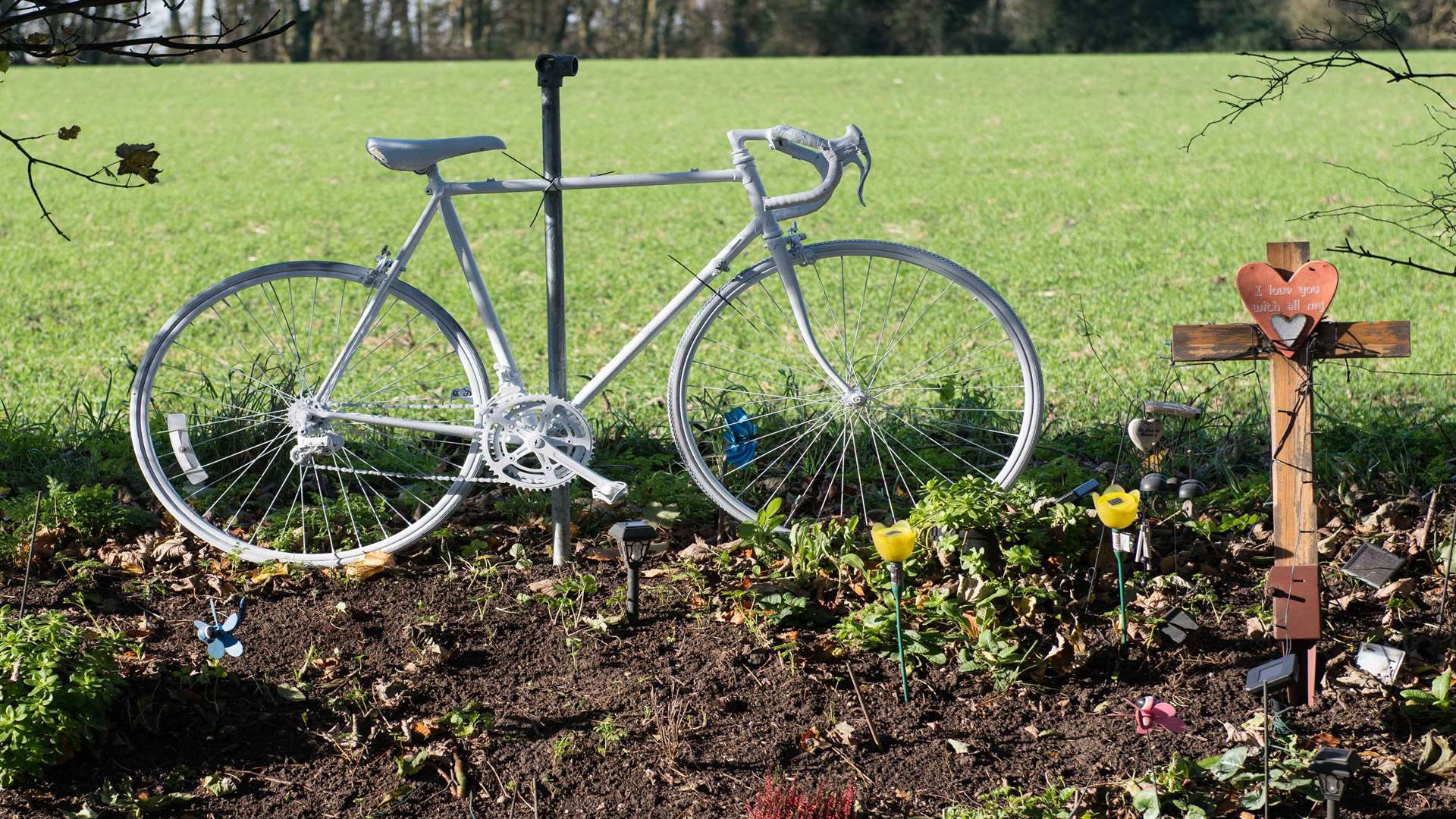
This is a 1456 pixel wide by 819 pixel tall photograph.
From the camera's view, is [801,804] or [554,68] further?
[554,68]

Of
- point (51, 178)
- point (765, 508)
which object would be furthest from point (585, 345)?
point (51, 178)

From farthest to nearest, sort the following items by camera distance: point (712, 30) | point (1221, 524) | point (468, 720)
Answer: point (712, 30) → point (1221, 524) → point (468, 720)

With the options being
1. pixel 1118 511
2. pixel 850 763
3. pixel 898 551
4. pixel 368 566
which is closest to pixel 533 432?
pixel 368 566

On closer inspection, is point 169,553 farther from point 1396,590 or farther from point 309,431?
point 1396,590

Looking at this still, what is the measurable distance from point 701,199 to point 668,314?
29.3 ft

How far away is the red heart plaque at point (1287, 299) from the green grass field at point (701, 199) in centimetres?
207

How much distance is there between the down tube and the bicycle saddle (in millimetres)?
655

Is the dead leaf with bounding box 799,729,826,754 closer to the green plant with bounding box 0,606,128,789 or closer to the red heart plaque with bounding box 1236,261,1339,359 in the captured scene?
the red heart plaque with bounding box 1236,261,1339,359

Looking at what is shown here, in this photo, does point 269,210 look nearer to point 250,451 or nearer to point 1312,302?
point 250,451

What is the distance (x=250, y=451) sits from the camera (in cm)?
456

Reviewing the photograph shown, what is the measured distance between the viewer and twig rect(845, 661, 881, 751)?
2994mm

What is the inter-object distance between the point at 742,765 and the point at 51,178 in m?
13.0

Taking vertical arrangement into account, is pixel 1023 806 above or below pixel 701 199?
below

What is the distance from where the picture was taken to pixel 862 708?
3.11 metres
